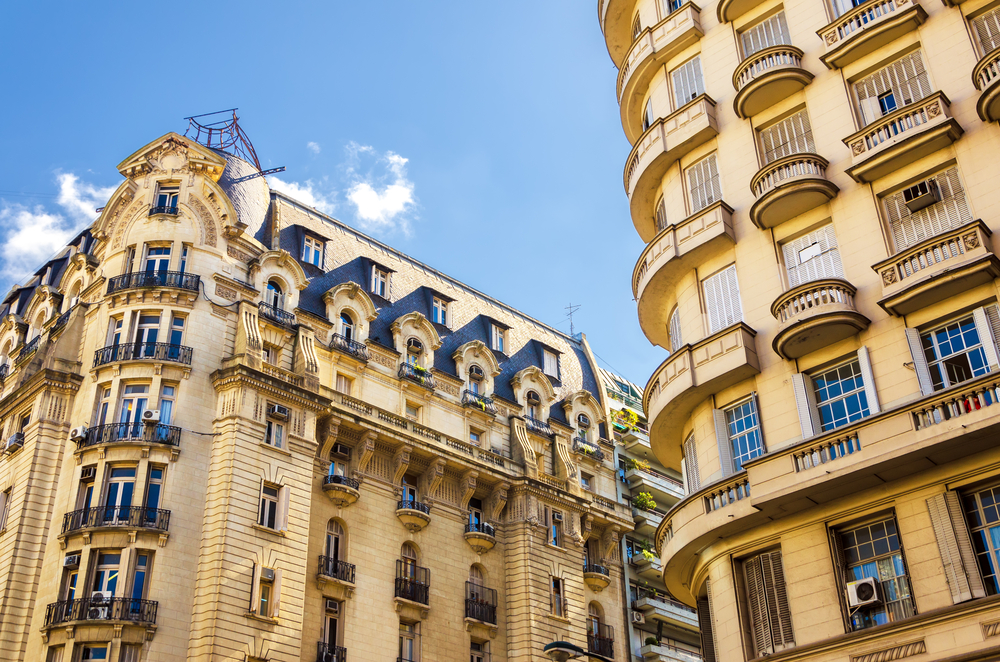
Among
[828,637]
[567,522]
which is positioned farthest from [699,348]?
[567,522]

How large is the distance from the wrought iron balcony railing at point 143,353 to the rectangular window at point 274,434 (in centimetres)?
418

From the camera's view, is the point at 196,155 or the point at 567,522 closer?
the point at 196,155

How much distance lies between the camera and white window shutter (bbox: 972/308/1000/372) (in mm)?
20344

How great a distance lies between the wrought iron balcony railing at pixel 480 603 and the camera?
45.8 m

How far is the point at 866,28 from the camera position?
25.8m

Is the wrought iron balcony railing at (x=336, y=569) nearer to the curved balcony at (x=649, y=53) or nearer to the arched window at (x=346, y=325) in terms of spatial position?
the arched window at (x=346, y=325)

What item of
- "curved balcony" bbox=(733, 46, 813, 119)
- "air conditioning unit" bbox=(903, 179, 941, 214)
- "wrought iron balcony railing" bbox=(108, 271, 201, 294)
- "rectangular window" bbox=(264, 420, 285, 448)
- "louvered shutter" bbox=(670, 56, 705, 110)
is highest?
"wrought iron balcony railing" bbox=(108, 271, 201, 294)

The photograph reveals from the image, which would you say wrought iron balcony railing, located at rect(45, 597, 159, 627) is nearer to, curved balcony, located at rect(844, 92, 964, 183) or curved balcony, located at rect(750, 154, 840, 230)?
curved balcony, located at rect(750, 154, 840, 230)

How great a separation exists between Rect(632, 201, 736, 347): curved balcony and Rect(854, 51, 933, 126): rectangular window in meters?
4.30

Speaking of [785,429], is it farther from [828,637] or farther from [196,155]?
→ [196,155]

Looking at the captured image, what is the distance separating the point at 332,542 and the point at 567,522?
45.6 feet

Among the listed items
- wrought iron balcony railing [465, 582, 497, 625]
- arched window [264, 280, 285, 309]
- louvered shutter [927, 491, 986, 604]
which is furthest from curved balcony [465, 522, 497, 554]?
louvered shutter [927, 491, 986, 604]

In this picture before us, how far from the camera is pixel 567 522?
5166 centimetres

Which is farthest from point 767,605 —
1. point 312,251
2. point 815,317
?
point 312,251
